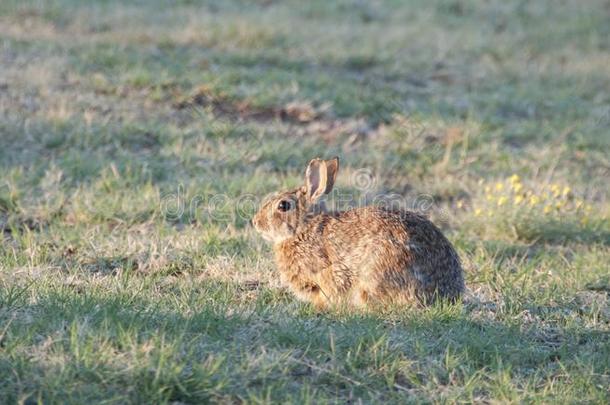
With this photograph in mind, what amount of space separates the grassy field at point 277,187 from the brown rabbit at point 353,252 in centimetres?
17

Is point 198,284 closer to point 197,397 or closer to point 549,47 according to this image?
point 197,397

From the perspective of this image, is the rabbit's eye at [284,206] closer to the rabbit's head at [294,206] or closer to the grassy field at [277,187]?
the rabbit's head at [294,206]

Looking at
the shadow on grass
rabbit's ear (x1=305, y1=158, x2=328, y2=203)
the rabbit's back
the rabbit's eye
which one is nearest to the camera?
the shadow on grass

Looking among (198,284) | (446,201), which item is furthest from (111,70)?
(198,284)

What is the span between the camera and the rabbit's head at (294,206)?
20.6 feet

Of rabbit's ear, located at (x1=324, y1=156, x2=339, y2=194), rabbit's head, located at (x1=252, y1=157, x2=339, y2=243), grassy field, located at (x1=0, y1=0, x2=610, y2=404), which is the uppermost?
rabbit's ear, located at (x1=324, y1=156, x2=339, y2=194)

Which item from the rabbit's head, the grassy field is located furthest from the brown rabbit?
the grassy field

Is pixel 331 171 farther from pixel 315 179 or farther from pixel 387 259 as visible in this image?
pixel 387 259

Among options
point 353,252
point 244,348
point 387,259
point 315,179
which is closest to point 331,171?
point 315,179

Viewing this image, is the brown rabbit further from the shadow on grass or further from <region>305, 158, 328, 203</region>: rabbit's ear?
the shadow on grass

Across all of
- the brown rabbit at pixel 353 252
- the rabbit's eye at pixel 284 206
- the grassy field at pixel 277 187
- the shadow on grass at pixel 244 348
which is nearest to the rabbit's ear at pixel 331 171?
the brown rabbit at pixel 353 252

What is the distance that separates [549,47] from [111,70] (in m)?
7.88

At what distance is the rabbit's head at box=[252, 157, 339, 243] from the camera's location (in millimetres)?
6271

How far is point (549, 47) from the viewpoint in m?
15.8
